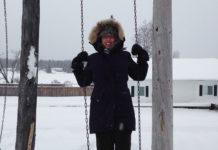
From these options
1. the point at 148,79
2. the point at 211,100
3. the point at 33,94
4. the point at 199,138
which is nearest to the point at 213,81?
the point at 211,100

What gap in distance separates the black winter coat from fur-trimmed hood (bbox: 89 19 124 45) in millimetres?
142

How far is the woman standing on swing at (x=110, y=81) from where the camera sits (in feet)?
9.78

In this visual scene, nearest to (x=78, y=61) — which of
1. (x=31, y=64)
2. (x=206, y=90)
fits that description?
(x=31, y=64)

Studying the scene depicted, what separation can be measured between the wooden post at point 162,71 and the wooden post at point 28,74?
1495 mm

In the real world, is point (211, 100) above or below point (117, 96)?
below

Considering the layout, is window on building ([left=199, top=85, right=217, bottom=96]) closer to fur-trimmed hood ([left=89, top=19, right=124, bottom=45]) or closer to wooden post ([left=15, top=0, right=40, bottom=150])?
wooden post ([left=15, top=0, right=40, bottom=150])

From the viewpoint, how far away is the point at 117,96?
3.00 m

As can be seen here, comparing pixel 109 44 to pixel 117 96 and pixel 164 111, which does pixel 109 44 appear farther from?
pixel 164 111

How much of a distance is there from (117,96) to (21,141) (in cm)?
166

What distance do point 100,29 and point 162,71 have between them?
79 cm

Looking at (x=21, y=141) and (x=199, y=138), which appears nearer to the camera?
(x=21, y=141)

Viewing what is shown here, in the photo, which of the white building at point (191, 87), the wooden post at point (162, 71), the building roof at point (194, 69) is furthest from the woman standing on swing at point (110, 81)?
the white building at point (191, 87)

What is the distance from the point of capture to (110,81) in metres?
3.02

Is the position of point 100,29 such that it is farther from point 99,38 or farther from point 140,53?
point 140,53
